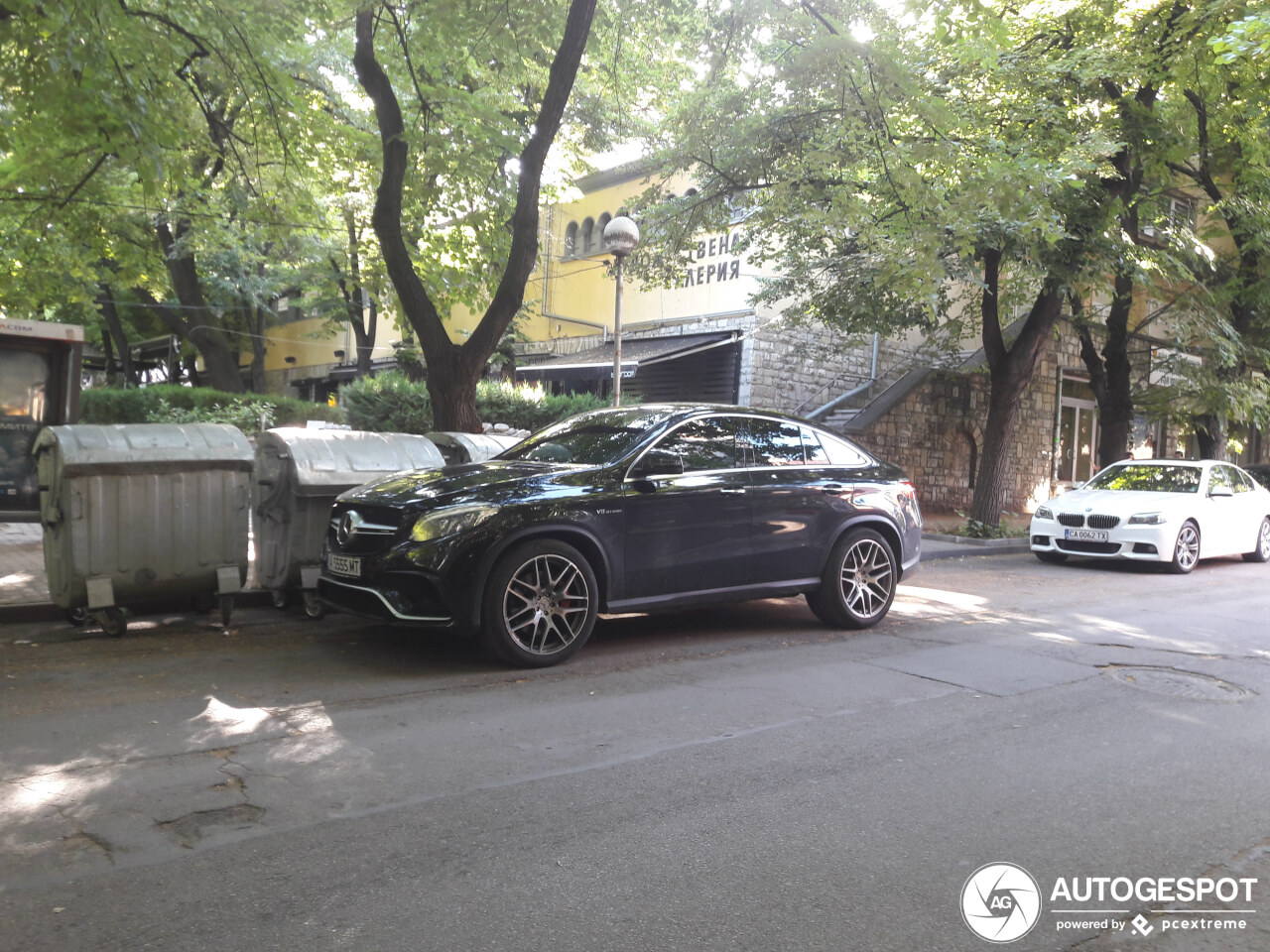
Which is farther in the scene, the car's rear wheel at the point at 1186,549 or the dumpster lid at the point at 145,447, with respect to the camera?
the car's rear wheel at the point at 1186,549

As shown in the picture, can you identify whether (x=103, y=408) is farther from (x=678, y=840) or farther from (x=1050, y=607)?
(x=678, y=840)

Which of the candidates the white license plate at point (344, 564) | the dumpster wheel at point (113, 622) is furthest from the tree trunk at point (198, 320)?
the white license plate at point (344, 564)

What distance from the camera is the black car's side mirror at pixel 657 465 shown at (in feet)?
21.9

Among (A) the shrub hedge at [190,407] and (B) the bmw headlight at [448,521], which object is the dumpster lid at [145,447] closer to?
(B) the bmw headlight at [448,521]

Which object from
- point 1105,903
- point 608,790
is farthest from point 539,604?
point 1105,903

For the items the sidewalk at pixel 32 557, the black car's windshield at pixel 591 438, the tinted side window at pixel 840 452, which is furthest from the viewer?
the tinted side window at pixel 840 452

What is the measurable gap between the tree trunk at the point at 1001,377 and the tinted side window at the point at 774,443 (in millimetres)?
9259

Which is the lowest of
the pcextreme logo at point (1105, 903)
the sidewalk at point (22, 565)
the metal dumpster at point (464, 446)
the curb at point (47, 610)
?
the pcextreme logo at point (1105, 903)

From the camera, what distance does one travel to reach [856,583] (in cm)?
791

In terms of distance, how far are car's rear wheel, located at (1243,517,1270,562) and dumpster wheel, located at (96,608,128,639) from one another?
50.0ft

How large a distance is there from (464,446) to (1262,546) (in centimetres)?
1290

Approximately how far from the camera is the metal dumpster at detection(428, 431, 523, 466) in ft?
27.8

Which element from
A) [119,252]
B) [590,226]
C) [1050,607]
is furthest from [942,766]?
[590,226]

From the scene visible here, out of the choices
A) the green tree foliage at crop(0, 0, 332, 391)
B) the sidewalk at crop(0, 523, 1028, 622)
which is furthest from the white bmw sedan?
the green tree foliage at crop(0, 0, 332, 391)
